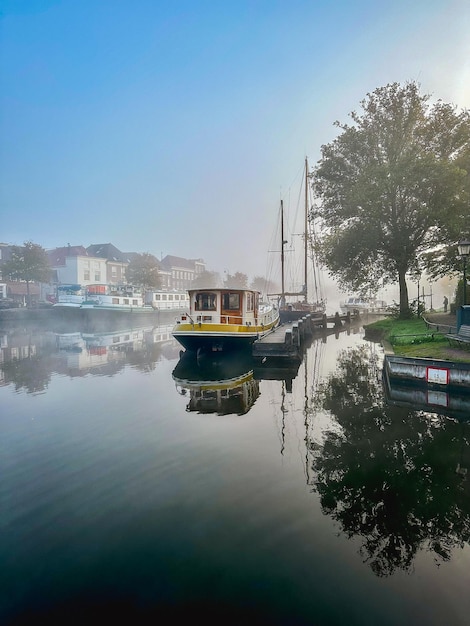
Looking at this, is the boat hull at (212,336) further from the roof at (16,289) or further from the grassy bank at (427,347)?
the roof at (16,289)

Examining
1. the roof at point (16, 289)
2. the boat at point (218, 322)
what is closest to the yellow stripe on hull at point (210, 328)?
the boat at point (218, 322)

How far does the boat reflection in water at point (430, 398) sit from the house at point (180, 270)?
90.9 m

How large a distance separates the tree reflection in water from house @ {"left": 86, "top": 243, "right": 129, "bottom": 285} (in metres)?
78.3

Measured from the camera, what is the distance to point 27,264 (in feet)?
204

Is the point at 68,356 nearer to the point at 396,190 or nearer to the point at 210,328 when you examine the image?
the point at 210,328

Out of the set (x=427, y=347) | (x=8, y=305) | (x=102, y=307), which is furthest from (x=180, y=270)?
A: (x=427, y=347)

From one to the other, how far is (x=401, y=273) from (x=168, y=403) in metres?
23.1

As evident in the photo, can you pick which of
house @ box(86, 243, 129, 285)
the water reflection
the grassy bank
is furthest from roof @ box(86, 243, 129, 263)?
the grassy bank

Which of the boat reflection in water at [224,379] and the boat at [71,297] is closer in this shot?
the boat reflection in water at [224,379]

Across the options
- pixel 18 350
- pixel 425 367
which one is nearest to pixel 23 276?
pixel 18 350

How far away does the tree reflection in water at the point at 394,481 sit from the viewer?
5099mm

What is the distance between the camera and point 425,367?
12594mm

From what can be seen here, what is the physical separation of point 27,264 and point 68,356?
48.1 meters

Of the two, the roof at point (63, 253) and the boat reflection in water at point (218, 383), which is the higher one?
the roof at point (63, 253)
